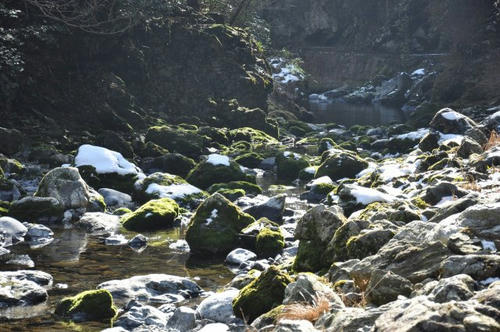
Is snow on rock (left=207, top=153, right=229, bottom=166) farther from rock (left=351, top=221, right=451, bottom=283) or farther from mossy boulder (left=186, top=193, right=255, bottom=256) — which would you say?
rock (left=351, top=221, right=451, bottom=283)

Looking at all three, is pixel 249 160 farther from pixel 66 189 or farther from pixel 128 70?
pixel 66 189

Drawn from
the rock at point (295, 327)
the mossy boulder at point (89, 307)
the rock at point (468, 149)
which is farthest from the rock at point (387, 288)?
the rock at point (468, 149)

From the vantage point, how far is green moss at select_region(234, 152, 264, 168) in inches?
1232

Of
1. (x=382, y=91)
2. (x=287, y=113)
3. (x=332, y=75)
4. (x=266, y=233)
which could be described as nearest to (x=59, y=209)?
(x=266, y=233)

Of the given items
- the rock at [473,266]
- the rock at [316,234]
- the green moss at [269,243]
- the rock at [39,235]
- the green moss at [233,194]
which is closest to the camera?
the rock at [473,266]

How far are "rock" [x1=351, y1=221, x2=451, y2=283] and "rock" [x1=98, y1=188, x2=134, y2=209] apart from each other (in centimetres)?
1382

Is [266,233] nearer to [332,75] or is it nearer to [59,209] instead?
[59,209]

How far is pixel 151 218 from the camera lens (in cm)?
1766

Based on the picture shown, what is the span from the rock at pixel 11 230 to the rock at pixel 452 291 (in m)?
12.0

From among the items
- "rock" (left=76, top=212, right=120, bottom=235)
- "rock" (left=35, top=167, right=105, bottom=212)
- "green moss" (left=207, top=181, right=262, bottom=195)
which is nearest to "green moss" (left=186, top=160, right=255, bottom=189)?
"green moss" (left=207, top=181, right=262, bottom=195)

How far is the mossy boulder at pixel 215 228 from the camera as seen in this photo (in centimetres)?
1514

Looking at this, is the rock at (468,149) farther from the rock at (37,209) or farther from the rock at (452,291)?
the rock at (452,291)

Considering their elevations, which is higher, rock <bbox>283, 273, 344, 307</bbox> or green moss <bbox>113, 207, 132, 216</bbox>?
rock <bbox>283, 273, 344, 307</bbox>

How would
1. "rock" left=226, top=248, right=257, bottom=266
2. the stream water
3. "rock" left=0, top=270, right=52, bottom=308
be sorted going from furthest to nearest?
1. "rock" left=226, top=248, right=257, bottom=266
2. "rock" left=0, top=270, right=52, bottom=308
3. the stream water
